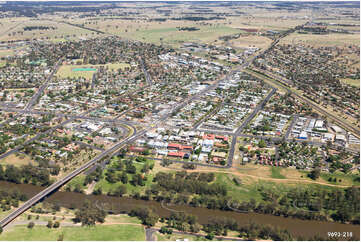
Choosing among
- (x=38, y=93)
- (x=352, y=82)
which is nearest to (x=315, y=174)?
(x=352, y=82)

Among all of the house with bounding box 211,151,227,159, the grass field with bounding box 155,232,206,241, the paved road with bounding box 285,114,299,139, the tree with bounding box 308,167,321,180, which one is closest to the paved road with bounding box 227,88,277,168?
the house with bounding box 211,151,227,159

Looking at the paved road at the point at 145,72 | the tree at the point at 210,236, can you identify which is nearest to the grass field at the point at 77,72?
the paved road at the point at 145,72

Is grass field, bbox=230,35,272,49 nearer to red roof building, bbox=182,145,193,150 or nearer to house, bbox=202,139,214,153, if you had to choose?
house, bbox=202,139,214,153

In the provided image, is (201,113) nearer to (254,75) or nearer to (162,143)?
(162,143)

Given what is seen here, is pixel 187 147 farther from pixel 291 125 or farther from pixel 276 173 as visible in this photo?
pixel 291 125

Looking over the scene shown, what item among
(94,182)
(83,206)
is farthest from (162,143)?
(83,206)
